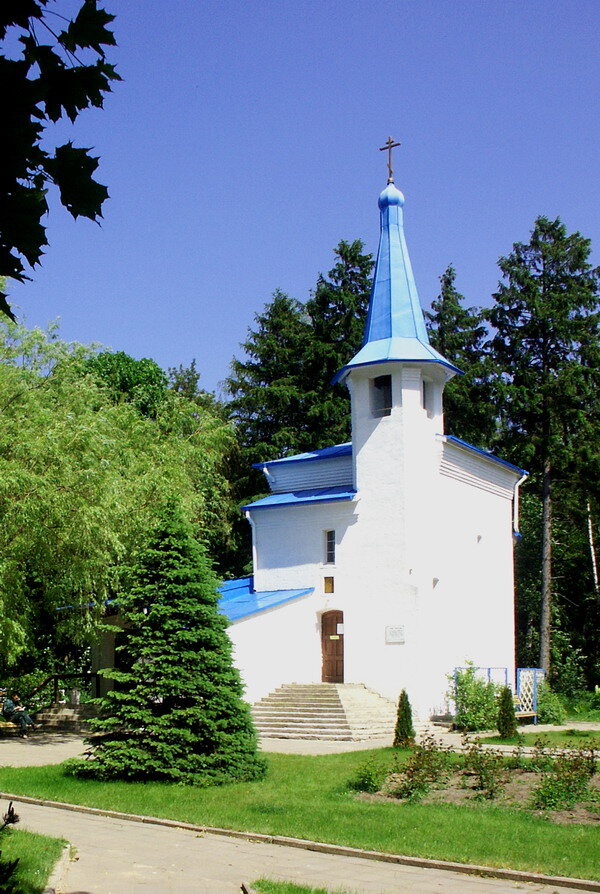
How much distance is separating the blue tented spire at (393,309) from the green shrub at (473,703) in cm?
895

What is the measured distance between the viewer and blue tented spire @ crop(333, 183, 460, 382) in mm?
26766

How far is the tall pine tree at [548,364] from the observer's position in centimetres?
3594

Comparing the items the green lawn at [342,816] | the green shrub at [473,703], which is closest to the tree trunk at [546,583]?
the green shrub at [473,703]

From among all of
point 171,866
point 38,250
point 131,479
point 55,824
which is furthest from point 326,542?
point 38,250

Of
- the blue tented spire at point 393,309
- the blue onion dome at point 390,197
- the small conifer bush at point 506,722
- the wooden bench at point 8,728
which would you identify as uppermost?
the blue onion dome at point 390,197

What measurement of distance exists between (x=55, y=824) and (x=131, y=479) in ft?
41.7

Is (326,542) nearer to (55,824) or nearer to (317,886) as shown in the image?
(55,824)

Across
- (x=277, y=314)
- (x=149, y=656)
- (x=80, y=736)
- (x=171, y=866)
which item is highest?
(x=277, y=314)

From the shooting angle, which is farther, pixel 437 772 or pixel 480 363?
pixel 480 363

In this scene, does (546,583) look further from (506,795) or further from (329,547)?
(506,795)

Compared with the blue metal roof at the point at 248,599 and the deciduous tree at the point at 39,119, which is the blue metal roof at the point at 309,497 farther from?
the deciduous tree at the point at 39,119

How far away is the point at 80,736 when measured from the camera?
23062 millimetres

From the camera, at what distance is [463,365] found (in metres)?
39.9

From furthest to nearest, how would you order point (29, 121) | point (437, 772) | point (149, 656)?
point (149, 656) → point (437, 772) → point (29, 121)
